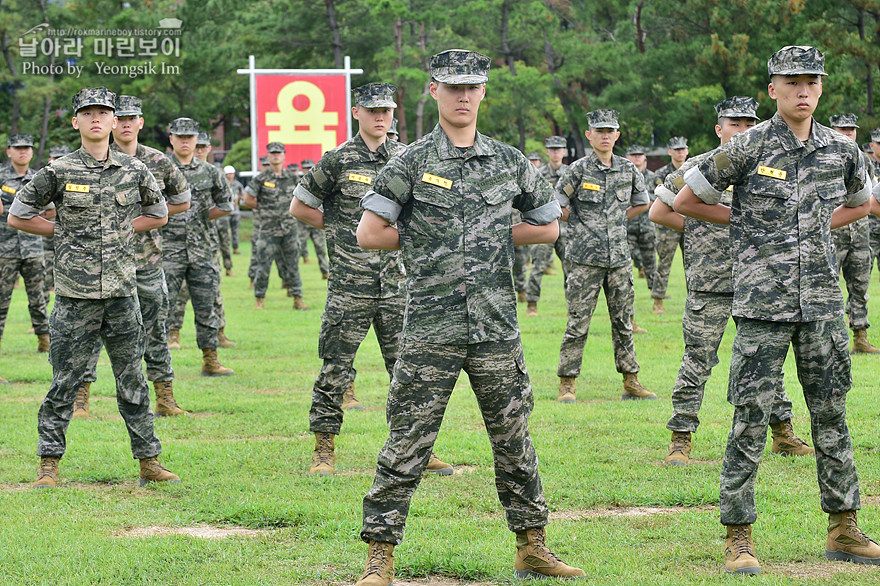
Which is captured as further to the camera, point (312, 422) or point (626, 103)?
point (626, 103)

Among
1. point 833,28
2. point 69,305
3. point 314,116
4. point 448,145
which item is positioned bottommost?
point 69,305

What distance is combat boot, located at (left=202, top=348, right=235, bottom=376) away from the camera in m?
12.9

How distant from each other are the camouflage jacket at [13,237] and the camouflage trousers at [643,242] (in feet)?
29.5

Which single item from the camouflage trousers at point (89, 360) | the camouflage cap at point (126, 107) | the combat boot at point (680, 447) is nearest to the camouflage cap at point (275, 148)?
the camouflage cap at point (126, 107)

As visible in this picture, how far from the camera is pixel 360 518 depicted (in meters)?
6.82

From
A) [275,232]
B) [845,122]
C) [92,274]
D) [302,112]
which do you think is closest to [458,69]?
[92,274]

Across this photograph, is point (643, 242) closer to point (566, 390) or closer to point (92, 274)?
point (566, 390)

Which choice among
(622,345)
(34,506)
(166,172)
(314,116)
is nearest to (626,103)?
(314,116)

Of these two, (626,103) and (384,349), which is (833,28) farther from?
(384,349)

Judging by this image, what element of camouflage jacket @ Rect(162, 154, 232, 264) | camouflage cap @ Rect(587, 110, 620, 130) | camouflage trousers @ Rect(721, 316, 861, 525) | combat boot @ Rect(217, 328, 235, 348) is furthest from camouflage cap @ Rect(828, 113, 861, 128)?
camouflage trousers @ Rect(721, 316, 861, 525)

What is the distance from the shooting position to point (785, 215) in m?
5.70

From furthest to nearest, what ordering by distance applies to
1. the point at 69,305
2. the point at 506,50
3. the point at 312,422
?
the point at 506,50, the point at 312,422, the point at 69,305

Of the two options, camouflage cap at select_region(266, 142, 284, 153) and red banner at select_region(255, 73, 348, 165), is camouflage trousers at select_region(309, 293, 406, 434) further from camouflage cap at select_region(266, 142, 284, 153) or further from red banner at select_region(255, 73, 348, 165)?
red banner at select_region(255, 73, 348, 165)

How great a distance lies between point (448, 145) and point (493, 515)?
258 centimetres
